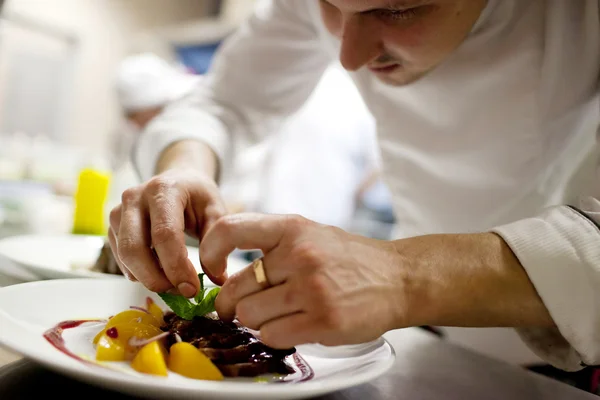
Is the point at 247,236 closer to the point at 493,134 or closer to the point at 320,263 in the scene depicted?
the point at 320,263

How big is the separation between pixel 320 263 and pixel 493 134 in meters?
0.62

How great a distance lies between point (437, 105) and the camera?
1.10m

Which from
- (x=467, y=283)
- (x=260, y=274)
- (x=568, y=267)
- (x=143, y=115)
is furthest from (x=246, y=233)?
(x=143, y=115)

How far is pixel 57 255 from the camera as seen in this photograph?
102 centimetres

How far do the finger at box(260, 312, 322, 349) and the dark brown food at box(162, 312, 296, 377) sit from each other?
5 cm

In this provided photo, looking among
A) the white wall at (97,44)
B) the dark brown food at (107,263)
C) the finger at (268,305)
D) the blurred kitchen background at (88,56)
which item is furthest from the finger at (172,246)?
the white wall at (97,44)

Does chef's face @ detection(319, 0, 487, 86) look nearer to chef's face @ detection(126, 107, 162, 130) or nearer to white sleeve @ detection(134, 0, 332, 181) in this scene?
white sleeve @ detection(134, 0, 332, 181)

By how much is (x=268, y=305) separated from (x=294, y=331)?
38mm

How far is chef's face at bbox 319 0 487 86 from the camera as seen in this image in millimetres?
783

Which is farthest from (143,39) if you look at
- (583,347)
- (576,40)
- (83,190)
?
(583,347)

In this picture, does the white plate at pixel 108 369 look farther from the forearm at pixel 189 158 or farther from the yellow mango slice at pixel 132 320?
the forearm at pixel 189 158

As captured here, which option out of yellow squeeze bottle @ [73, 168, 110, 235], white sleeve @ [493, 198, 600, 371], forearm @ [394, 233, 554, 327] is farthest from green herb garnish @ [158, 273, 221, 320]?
yellow squeeze bottle @ [73, 168, 110, 235]

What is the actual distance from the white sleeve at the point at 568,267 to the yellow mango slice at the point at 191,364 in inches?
14.3

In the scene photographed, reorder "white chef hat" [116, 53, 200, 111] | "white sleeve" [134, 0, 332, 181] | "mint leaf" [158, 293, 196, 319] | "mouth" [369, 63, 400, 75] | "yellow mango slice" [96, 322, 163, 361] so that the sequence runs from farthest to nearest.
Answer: "white chef hat" [116, 53, 200, 111] → "white sleeve" [134, 0, 332, 181] → "mouth" [369, 63, 400, 75] → "mint leaf" [158, 293, 196, 319] → "yellow mango slice" [96, 322, 163, 361]
